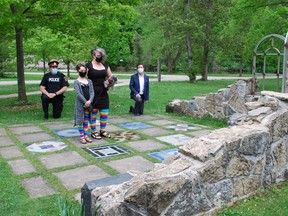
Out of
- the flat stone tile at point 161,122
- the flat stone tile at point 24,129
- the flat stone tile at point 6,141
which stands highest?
the flat stone tile at point 161,122

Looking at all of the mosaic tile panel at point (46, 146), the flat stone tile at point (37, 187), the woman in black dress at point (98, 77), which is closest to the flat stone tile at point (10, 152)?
the mosaic tile panel at point (46, 146)

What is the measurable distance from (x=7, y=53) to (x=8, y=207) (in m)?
27.6

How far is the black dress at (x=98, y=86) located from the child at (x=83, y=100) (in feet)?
0.61

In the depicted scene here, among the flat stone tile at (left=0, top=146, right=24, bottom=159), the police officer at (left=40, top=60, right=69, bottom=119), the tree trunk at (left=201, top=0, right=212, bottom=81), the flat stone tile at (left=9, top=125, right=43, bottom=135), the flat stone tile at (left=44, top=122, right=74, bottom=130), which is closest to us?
the flat stone tile at (left=0, top=146, right=24, bottom=159)

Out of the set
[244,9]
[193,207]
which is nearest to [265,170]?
[193,207]

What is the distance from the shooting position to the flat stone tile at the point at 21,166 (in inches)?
197

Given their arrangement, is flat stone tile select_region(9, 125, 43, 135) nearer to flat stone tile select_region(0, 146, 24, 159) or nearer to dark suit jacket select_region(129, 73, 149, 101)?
flat stone tile select_region(0, 146, 24, 159)

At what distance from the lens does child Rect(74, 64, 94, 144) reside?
6.32 m

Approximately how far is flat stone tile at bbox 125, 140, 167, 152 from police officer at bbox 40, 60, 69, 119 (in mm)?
3638

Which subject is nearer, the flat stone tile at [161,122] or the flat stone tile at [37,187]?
the flat stone tile at [37,187]

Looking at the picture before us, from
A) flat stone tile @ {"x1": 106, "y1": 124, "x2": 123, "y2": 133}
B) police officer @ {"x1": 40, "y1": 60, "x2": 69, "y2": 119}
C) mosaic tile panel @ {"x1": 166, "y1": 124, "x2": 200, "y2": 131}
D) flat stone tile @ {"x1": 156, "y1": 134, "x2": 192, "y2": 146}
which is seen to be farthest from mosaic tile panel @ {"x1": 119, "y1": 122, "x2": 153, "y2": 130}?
police officer @ {"x1": 40, "y1": 60, "x2": 69, "y2": 119}

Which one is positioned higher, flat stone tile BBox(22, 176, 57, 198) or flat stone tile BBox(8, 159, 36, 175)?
flat stone tile BBox(8, 159, 36, 175)

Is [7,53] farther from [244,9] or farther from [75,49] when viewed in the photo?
[244,9]

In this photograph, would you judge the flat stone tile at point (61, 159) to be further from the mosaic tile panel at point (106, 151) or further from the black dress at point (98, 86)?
the black dress at point (98, 86)
